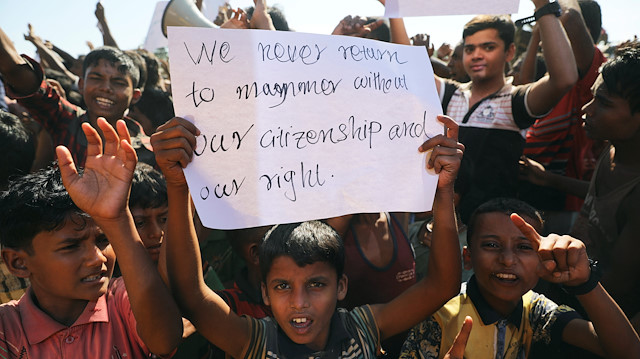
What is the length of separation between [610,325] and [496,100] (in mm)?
1628

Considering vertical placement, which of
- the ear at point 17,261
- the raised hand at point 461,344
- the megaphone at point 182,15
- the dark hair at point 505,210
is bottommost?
the raised hand at point 461,344

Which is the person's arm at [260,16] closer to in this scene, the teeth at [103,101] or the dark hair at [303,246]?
the dark hair at [303,246]

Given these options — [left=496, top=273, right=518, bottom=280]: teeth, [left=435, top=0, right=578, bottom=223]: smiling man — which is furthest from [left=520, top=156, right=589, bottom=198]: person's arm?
[left=496, top=273, right=518, bottom=280]: teeth

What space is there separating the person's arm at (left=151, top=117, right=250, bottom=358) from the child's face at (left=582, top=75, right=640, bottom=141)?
2230 millimetres

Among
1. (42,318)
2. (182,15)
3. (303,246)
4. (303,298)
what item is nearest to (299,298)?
(303,298)

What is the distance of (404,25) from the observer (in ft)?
9.64

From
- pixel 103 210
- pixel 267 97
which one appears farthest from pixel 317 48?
pixel 103 210

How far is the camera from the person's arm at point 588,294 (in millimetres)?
1833

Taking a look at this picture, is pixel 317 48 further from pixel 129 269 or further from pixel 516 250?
pixel 516 250

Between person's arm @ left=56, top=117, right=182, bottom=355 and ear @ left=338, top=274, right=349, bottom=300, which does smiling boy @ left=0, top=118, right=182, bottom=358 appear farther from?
ear @ left=338, top=274, right=349, bottom=300

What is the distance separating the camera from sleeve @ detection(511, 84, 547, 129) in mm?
2992

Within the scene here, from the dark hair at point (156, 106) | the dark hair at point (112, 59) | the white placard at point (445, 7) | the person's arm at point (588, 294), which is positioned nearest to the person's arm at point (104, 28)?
the dark hair at point (156, 106)

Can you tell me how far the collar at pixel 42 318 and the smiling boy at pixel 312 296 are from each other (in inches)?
13.6

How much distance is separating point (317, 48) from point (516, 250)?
136 cm
